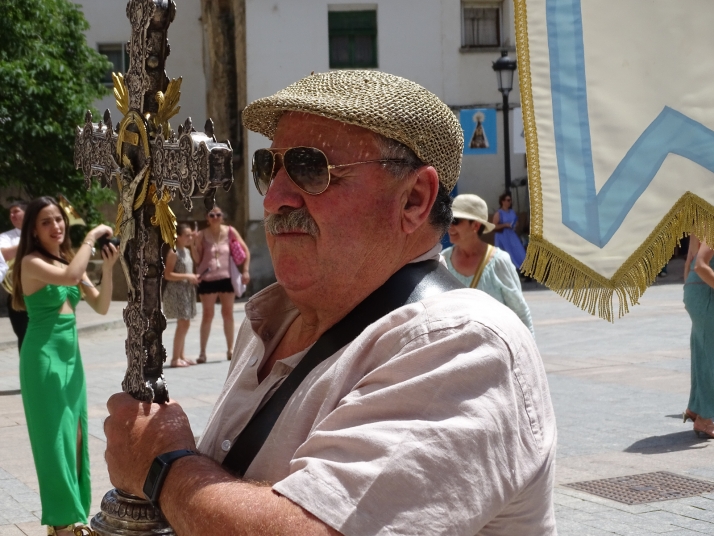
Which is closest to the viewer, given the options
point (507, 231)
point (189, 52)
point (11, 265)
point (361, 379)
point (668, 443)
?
point (361, 379)

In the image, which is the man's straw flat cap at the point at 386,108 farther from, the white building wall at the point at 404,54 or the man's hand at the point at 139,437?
the white building wall at the point at 404,54

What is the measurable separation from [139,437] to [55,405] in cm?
405

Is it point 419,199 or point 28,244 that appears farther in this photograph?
point 28,244

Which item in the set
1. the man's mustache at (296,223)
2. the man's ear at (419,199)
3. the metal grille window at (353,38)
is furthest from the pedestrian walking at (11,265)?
the metal grille window at (353,38)

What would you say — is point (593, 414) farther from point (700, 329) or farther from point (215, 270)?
point (215, 270)

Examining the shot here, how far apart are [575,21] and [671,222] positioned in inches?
24.1

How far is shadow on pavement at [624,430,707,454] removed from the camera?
6969 mm

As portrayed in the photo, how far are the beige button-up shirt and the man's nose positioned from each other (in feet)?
1.08

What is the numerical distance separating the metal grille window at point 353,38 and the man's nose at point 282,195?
74.7ft

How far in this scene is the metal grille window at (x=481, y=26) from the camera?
24891 millimetres

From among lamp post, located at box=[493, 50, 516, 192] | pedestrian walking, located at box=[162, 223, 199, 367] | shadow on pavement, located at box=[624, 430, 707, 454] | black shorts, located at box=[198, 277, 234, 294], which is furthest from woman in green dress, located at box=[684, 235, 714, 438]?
lamp post, located at box=[493, 50, 516, 192]

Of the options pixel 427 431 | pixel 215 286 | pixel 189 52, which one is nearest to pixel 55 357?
pixel 427 431

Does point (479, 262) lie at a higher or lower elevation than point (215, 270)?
higher

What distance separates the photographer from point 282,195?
2064 millimetres
